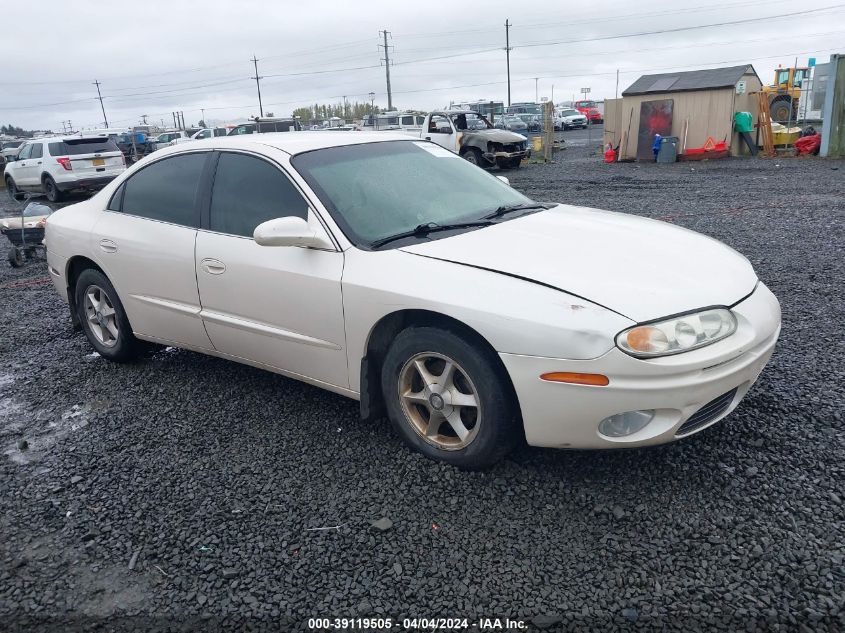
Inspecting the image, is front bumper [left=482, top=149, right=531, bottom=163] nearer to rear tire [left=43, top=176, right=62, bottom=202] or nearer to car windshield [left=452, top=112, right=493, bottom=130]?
car windshield [left=452, top=112, right=493, bottom=130]

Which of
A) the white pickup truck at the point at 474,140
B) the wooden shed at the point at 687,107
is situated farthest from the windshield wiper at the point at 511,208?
the wooden shed at the point at 687,107

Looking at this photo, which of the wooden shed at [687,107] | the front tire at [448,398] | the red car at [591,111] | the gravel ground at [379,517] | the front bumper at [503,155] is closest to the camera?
the gravel ground at [379,517]

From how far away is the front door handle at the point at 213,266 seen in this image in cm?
378

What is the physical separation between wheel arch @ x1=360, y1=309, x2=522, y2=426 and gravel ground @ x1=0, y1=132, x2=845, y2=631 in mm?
278

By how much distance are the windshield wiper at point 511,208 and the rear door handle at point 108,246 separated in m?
2.50

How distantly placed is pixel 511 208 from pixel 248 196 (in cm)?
153

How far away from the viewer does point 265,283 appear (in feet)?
11.7

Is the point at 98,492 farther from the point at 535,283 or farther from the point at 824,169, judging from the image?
the point at 824,169

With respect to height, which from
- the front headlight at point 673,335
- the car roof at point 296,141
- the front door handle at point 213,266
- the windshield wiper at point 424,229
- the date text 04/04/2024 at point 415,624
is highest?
the car roof at point 296,141

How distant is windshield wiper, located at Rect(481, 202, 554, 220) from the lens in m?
3.77

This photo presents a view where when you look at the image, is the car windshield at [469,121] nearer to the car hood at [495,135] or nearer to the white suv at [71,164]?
the car hood at [495,135]

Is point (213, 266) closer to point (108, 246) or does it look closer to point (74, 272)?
point (108, 246)

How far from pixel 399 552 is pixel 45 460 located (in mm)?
2149

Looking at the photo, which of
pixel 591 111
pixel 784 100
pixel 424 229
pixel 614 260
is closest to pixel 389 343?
pixel 424 229
